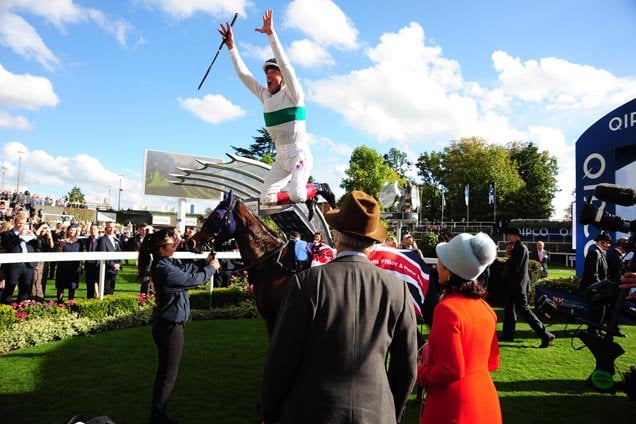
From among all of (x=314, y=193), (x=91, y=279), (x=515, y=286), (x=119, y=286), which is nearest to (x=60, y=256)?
(x=91, y=279)

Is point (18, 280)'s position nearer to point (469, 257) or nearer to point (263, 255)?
point (263, 255)

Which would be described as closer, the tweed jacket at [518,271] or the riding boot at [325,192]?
the riding boot at [325,192]

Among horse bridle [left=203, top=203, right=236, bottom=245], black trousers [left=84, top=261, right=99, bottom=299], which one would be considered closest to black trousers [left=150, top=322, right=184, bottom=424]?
horse bridle [left=203, top=203, right=236, bottom=245]

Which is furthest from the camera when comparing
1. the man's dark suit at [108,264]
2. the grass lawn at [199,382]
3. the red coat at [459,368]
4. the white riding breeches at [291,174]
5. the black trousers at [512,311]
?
the man's dark suit at [108,264]

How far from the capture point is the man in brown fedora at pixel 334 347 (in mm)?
1617

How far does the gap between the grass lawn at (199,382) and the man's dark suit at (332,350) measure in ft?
8.69

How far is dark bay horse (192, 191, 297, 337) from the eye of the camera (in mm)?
3820

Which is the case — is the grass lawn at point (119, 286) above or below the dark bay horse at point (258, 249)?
below

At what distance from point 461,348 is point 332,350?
808mm

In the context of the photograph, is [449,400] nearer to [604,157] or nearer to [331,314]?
[331,314]

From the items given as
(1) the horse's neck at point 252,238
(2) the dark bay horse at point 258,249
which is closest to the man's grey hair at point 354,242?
(2) the dark bay horse at point 258,249

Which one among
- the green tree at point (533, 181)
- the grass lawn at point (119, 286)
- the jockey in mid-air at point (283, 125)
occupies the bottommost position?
the grass lawn at point (119, 286)

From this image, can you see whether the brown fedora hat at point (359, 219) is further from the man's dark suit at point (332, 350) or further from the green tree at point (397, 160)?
the green tree at point (397, 160)

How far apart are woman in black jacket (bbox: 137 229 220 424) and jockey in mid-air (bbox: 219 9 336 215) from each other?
132 centimetres
